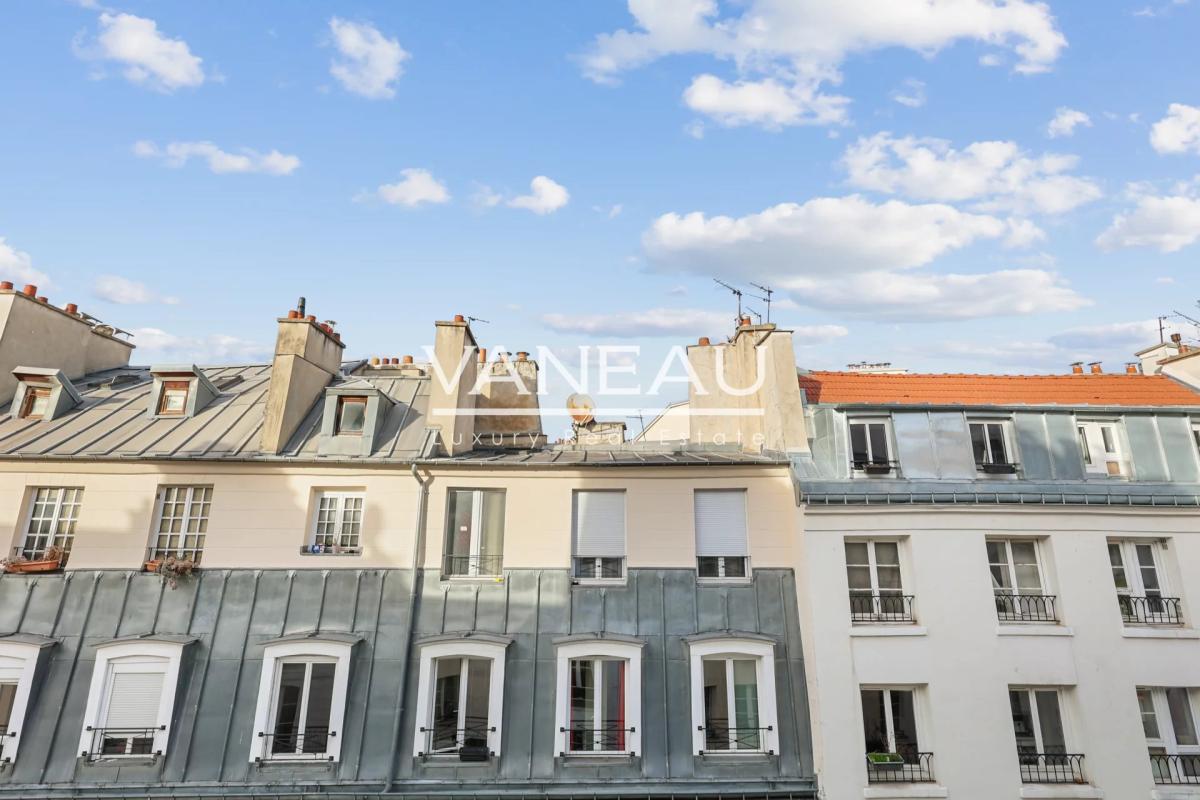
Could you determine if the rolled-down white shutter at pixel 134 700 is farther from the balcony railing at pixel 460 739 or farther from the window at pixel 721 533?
the window at pixel 721 533

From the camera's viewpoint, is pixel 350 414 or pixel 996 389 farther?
pixel 996 389

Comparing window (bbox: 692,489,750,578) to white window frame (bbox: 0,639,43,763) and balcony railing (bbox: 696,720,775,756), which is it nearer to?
balcony railing (bbox: 696,720,775,756)

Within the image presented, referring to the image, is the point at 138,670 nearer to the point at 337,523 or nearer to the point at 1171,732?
the point at 337,523

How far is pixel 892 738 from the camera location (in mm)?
9484

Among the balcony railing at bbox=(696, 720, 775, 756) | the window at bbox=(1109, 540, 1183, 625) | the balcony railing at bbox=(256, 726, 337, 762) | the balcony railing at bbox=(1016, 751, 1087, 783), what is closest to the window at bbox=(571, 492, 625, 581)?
the balcony railing at bbox=(696, 720, 775, 756)

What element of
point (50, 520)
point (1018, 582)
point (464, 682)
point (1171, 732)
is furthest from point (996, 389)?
point (50, 520)

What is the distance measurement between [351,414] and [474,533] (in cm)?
336

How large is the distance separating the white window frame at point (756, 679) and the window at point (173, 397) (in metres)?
11.0

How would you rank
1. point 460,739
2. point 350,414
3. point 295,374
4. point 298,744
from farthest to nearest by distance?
point 295,374 → point 350,414 → point 460,739 → point 298,744

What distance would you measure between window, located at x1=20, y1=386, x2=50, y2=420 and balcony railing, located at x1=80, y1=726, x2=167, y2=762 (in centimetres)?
646

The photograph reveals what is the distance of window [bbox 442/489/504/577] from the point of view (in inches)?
416

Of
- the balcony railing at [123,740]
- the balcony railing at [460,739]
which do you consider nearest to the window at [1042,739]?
the balcony railing at [460,739]

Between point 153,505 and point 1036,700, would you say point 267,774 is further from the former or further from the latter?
point 1036,700

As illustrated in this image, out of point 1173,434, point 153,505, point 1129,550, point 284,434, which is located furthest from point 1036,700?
point 153,505
